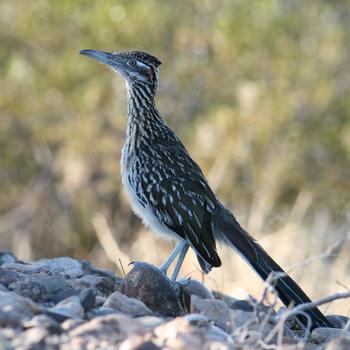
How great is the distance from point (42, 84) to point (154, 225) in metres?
9.09

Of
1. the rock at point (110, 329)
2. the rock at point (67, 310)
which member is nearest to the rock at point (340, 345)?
the rock at point (110, 329)

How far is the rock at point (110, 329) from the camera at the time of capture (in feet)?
14.0

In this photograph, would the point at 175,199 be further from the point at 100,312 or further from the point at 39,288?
the point at 100,312

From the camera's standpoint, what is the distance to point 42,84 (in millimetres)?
16188

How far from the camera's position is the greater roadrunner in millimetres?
7141

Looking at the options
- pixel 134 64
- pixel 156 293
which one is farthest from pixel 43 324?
pixel 134 64

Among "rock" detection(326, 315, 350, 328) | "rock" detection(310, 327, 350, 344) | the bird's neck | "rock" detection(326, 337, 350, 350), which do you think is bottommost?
"rock" detection(326, 315, 350, 328)

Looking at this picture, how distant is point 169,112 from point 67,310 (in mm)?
12457

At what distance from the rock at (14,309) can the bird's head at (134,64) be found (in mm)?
3822

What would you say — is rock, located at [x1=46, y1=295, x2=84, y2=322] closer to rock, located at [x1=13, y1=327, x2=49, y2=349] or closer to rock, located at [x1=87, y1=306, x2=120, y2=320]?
rock, located at [x1=87, y1=306, x2=120, y2=320]

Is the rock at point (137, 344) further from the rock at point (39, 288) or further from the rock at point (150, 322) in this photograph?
the rock at point (39, 288)

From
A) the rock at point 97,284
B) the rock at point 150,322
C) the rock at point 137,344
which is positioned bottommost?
the rock at point 97,284

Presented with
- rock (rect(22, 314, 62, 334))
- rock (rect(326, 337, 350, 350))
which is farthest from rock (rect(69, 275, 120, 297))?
rock (rect(326, 337, 350, 350))

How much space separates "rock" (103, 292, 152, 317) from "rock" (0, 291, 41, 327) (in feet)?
2.08
